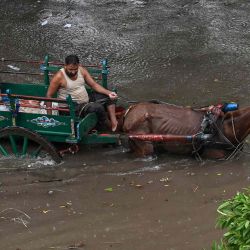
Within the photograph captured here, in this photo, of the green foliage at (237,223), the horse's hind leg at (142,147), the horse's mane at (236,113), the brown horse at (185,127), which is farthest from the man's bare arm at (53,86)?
the green foliage at (237,223)

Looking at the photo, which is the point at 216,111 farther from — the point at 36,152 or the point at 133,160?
the point at 36,152

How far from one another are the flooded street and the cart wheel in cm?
15

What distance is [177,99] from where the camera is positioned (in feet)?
31.0

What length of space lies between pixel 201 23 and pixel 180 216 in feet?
24.2

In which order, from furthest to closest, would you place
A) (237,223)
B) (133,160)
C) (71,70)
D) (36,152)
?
(133,160) < (36,152) < (71,70) < (237,223)

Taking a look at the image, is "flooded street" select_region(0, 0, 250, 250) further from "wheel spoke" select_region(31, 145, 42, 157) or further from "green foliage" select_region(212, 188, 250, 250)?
"green foliage" select_region(212, 188, 250, 250)

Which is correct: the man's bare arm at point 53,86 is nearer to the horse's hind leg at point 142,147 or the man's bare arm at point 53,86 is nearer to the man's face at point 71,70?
the man's face at point 71,70

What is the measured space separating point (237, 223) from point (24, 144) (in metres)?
4.63

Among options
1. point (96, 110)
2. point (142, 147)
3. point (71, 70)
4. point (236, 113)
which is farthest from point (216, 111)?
point (71, 70)

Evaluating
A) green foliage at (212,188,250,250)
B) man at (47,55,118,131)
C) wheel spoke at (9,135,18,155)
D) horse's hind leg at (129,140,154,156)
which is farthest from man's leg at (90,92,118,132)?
green foliage at (212,188,250,250)

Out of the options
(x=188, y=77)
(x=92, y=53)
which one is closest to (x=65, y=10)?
(x=92, y=53)

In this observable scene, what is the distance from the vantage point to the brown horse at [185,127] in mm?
7031

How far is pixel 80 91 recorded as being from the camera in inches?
290

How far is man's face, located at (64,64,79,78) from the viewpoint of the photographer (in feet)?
23.3
